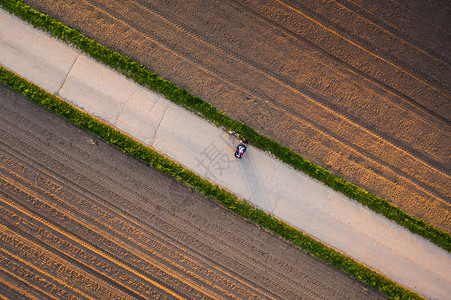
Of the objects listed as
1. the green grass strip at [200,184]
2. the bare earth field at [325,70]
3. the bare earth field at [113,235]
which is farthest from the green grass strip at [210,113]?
the bare earth field at [113,235]

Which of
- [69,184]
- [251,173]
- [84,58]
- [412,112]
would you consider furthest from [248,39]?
[69,184]

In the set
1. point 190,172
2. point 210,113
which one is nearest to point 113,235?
point 190,172

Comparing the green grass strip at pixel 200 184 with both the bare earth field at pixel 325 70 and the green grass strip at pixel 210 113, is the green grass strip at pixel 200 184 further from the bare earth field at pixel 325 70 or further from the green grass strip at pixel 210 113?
the bare earth field at pixel 325 70

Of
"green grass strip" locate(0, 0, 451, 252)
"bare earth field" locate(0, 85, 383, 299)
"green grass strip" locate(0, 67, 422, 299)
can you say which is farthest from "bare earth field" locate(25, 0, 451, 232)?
"bare earth field" locate(0, 85, 383, 299)

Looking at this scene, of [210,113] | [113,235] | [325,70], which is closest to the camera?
[113,235]

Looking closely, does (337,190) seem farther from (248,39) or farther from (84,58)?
(84,58)

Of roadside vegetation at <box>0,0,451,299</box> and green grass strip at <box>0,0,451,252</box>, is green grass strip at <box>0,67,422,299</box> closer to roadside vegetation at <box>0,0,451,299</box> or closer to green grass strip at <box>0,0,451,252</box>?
roadside vegetation at <box>0,0,451,299</box>

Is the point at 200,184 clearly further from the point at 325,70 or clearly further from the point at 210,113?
the point at 325,70
